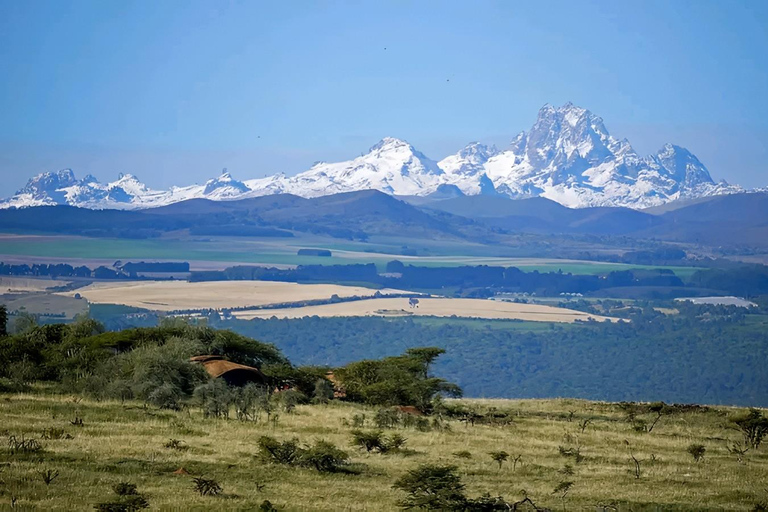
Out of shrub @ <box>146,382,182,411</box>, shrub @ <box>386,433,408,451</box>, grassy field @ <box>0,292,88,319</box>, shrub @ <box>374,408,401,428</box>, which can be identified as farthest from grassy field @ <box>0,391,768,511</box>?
grassy field @ <box>0,292,88,319</box>

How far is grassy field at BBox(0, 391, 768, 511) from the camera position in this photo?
74.0ft

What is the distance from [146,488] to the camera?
74.1 feet

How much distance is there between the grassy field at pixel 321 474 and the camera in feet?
74.0

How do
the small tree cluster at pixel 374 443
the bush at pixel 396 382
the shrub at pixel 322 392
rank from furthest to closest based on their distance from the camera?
the bush at pixel 396 382 < the shrub at pixel 322 392 < the small tree cluster at pixel 374 443

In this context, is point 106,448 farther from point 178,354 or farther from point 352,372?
point 352,372

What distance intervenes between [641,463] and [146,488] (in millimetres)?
14467

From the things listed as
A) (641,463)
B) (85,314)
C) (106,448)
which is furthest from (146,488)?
(85,314)

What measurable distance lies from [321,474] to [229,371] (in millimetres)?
18740

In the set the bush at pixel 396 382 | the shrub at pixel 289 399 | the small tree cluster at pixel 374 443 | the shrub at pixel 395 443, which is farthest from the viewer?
the bush at pixel 396 382

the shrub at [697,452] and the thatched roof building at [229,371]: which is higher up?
the thatched roof building at [229,371]

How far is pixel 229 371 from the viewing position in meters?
44.1

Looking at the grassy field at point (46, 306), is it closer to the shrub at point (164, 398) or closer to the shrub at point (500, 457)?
the shrub at point (164, 398)

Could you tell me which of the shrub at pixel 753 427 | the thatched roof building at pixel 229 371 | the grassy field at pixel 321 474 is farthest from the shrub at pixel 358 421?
the shrub at pixel 753 427

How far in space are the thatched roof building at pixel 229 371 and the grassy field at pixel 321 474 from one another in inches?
227
